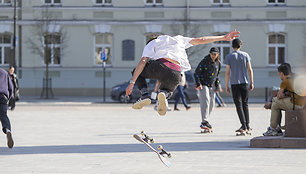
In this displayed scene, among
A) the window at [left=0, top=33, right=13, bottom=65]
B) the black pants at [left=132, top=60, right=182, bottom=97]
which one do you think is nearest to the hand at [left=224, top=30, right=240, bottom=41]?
the black pants at [left=132, top=60, right=182, bottom=97]

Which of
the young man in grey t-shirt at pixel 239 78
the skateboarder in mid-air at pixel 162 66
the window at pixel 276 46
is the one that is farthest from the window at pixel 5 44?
the skateboarder in mid-air at pixel 162 66

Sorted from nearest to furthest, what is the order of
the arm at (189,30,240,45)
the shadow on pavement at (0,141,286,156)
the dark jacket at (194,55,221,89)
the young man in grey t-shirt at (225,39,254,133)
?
the arm at (189,30,240,45) → the shadow on pavement at (0,141,286,156) → the young man in grey t-shirt at (225,39,254,133) → the dark jacket at (194,55,221,89)

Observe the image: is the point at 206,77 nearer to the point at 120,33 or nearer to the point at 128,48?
the point at 128,48

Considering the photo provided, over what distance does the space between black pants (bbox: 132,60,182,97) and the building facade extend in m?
27.0

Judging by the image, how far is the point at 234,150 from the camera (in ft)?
33.6

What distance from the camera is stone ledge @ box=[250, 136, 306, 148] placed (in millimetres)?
10422

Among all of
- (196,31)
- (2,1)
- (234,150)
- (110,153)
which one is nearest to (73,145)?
(110,153)

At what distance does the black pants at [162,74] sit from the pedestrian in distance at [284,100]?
3772 millimetres

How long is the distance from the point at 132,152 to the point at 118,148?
0.72m

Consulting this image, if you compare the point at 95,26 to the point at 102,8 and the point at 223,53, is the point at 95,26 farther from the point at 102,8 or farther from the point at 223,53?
the point at 223,53

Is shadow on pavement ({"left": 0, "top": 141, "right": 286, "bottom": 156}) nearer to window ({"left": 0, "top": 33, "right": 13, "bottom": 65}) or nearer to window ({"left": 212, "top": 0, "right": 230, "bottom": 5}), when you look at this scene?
window ({"left": 212, "top": 0, "right": 230, "bottom": 5})

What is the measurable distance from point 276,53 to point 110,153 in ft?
86.8

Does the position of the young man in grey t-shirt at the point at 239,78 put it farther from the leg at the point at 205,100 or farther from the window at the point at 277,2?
the window at the point at 277,2

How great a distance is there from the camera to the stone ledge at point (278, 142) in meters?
10.4
